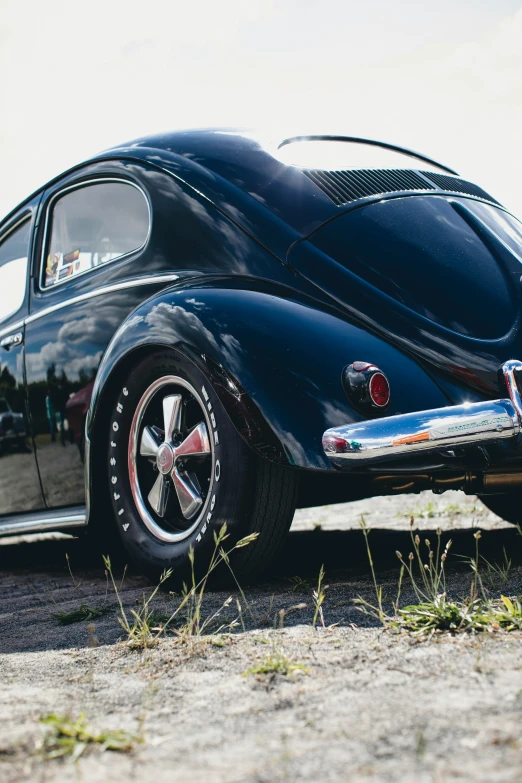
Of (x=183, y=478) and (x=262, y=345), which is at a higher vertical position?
(x=262, y=345)

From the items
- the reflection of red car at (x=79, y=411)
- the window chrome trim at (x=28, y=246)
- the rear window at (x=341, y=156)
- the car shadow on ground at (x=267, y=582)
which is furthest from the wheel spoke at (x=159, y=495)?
the window chrome trim at (x=28, y=246)

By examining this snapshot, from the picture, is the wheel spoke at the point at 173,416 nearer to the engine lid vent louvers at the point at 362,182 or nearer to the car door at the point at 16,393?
the engine lid vent louvers at the point at 362,182

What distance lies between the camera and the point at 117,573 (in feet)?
12.4

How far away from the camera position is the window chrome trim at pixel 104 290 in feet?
11.0

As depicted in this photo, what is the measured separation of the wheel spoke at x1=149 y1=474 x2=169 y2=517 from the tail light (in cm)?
84

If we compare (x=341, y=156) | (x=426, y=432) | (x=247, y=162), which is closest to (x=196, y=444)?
(x=426, y=432)

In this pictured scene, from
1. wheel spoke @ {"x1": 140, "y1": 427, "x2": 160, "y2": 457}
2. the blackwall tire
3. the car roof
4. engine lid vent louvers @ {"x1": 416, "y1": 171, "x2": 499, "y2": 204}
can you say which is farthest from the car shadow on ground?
engine lid vent louvers @ {"x1": 416, "y1": 171, "x2": 499, "y2": 204}

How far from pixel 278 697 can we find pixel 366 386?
1139mm

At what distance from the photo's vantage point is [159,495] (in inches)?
122

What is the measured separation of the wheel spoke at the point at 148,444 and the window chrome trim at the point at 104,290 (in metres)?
0.63

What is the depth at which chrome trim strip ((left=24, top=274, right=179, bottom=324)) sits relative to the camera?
11.0ft

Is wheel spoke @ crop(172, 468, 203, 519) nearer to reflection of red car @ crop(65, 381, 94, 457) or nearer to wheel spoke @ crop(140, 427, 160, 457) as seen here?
wheel spoke @ crop(140, 427, 160, 457)

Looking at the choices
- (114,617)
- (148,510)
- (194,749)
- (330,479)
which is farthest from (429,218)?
(194,749)

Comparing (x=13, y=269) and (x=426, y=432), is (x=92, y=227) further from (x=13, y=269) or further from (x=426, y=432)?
(x=426, y=432)
